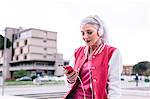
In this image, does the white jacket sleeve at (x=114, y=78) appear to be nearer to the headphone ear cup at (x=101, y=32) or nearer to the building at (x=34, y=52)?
the headphone ear cup at (x=101, y=32)

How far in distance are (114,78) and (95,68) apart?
0.07 metres

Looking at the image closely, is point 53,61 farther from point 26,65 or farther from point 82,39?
point 82,39

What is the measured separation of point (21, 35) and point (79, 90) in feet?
114

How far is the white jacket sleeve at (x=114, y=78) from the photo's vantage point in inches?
37.2

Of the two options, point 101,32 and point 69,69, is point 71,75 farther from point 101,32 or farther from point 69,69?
point 101,32

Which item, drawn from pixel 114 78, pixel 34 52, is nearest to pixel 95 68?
pixel 114 78

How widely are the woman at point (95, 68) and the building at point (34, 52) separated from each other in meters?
31.8

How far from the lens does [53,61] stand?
36219mm

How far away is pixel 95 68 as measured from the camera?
3.17 feet

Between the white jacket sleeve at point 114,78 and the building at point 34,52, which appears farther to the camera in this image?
the building at point 34,52

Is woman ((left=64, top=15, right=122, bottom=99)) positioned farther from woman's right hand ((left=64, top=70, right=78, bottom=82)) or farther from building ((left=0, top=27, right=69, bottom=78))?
building ((left=0, top=27, right=69, bottom=78))

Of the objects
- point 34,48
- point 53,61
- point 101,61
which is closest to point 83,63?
point 101,61

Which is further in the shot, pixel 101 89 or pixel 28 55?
pixel 28 55

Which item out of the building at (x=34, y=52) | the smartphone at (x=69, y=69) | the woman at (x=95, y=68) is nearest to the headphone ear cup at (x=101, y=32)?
the woman at (x=95, y=68)
